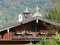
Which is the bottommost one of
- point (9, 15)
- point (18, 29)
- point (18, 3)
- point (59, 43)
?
point (59, 43)

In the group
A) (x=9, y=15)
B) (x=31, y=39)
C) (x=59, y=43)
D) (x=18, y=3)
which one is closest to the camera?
(x=59, y=43)

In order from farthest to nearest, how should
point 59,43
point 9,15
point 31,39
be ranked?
point 9,15
point 31,39
point 59,43

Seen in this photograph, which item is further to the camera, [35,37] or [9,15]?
[9,15]

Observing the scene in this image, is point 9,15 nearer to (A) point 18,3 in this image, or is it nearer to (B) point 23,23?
(A) point 18,3

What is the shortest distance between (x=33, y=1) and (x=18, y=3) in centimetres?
1087

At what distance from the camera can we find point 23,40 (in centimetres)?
2897

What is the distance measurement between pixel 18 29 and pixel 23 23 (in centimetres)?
74

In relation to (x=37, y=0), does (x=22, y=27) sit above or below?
below

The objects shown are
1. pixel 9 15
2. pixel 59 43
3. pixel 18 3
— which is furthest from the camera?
pixel 18 3

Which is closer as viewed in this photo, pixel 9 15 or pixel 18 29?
pixel 18 29

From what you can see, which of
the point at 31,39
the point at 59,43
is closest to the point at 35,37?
the point at 31,39

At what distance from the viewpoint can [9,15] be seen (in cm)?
14088

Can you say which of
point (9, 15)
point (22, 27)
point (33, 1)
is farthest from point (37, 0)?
point (22, 27)

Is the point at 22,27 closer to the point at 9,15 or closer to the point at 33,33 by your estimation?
the point at 33,33
